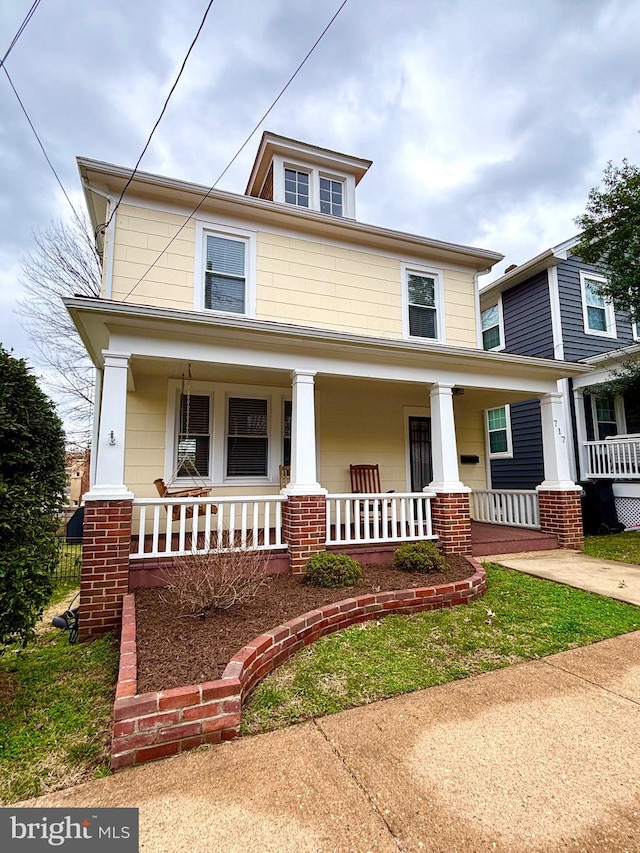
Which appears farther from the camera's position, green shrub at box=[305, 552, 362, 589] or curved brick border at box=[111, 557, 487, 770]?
green shrub at box=[305, 552, 362, 589]

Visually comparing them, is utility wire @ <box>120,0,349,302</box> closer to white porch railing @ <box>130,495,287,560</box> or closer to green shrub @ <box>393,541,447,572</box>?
white porch railing @ <box>130,495,287,560</box>

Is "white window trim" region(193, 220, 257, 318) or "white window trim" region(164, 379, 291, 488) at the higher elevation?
"white window trim" region(193, 220, 257, 318)

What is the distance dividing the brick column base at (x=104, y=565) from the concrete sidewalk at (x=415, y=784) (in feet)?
7.75

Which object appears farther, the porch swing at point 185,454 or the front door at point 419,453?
the front door at point 419,453

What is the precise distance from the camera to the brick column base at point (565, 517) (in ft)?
23.5

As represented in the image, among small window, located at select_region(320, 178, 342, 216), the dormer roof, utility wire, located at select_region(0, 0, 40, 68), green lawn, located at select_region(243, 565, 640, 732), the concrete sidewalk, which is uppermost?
the dormer roof

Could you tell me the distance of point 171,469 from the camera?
260 inches

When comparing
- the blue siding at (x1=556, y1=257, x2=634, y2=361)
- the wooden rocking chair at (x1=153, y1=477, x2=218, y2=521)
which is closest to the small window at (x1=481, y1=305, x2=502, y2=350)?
the blue siding at (x1=556, y1=257, x2=634, y2=361)

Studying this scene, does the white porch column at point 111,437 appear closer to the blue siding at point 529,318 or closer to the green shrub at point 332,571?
the green shrub at point 332,571

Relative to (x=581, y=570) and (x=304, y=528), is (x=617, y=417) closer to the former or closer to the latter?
(x=581, y=570)

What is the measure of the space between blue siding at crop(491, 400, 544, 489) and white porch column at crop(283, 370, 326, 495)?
744cm

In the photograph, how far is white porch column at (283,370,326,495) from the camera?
17.6ft

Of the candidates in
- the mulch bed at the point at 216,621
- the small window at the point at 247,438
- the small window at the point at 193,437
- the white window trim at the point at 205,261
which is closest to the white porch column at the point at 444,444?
Answer: the mulch bed at the point at 216,621

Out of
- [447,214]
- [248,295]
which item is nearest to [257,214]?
[248,295]
